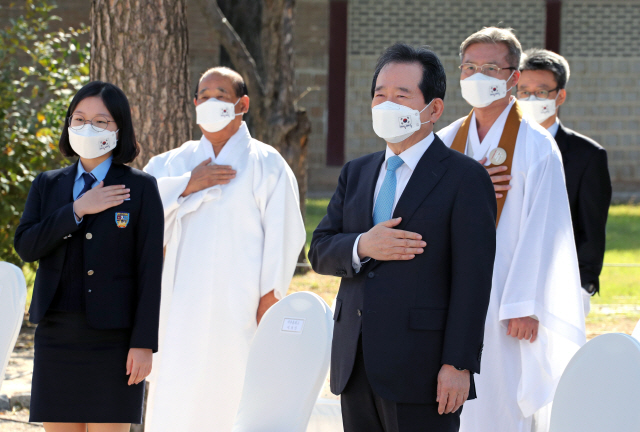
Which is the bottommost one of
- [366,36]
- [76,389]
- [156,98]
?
[76,389]

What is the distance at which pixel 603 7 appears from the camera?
1609 cm

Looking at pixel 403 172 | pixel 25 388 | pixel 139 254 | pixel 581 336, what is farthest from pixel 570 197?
pixel 25 388

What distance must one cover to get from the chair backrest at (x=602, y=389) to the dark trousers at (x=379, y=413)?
0.34 m

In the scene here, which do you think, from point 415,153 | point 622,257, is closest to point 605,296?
point 622,257

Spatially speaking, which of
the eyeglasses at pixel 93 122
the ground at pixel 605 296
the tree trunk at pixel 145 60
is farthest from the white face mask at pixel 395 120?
the ground at pixel 605 296

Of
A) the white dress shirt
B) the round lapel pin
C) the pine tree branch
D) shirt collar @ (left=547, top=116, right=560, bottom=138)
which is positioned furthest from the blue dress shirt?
the pine tree branch

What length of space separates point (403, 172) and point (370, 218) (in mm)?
189

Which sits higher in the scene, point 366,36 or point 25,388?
point 366,36

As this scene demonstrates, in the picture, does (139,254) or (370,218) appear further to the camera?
(139,254)

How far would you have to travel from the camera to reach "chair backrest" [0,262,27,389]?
3240mm

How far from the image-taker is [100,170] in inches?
126

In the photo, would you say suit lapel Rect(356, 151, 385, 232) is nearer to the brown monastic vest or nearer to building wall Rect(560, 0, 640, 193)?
the brown monastic vest

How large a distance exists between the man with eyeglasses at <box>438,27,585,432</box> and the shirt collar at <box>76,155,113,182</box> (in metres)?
1.49

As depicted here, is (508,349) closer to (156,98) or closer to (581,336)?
(581,336)
